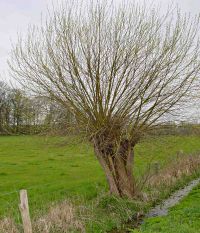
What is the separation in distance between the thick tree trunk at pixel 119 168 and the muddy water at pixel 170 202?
1.19 meters

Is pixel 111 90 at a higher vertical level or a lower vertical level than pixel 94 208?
higher

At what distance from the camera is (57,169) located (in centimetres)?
2483

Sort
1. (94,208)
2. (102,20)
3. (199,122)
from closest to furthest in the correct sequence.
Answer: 1. (94,208)
2. (102,20)
3. (199,122)

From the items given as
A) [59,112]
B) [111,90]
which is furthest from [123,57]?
[59,112]

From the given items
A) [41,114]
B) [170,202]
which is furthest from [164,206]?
[41,114]

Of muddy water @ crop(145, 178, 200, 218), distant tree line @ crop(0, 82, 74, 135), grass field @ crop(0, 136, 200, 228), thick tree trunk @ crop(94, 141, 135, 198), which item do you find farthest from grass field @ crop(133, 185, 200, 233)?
distant tree line @ crop(0, 82, 74, 135)

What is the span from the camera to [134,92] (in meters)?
13.6

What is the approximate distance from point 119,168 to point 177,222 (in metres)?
4.09

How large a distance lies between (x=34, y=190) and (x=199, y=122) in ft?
29.3

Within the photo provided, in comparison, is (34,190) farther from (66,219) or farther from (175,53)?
(175,53)

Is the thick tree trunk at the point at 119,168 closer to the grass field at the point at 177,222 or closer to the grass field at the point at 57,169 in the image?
the grass field at the point at 57,169

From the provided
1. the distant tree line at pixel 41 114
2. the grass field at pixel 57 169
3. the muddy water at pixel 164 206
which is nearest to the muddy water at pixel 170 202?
the muddy water at pixel 164 206

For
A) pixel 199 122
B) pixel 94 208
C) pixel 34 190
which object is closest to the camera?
pixel 94 208

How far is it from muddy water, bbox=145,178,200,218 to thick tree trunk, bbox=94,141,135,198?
3.90ft
